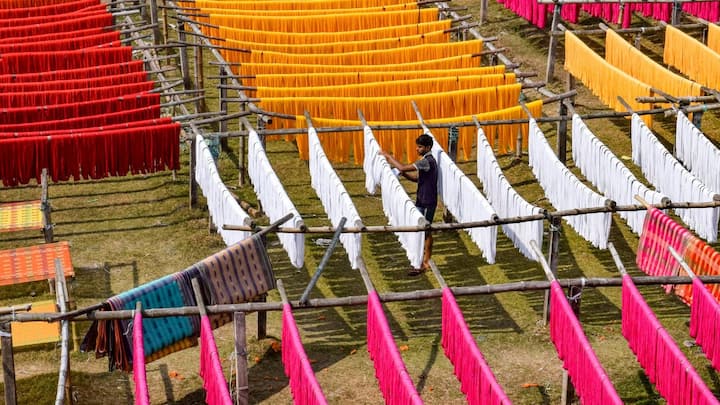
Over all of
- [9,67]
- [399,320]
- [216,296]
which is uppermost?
[9,67]

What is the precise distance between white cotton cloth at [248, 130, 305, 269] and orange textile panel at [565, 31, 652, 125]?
6.36 m

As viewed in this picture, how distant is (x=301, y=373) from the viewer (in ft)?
40.2

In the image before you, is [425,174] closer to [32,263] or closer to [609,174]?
[609,174]

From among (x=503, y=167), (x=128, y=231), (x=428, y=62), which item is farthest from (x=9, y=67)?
(x=503, y=167)

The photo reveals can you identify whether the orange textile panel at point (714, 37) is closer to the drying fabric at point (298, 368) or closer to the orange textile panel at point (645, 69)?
the orange textile panel at point (645, 69)

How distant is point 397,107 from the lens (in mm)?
19906

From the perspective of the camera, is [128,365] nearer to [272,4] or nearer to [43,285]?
[43,285]

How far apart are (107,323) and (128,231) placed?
676cm

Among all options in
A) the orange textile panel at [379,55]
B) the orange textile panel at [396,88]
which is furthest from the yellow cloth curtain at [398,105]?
the orange textile panel at [379,55]

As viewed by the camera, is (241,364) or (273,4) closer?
(241,364)

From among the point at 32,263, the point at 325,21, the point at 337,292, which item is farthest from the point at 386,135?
the point at 32,263

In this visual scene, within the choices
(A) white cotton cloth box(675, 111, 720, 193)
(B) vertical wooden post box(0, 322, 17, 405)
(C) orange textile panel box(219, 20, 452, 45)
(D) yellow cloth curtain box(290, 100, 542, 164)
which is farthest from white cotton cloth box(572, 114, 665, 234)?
(B) vertical wooden post box(0, 322, 17, 405)

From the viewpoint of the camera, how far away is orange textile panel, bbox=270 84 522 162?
19281 millimetres

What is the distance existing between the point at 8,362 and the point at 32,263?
12.6 feet
